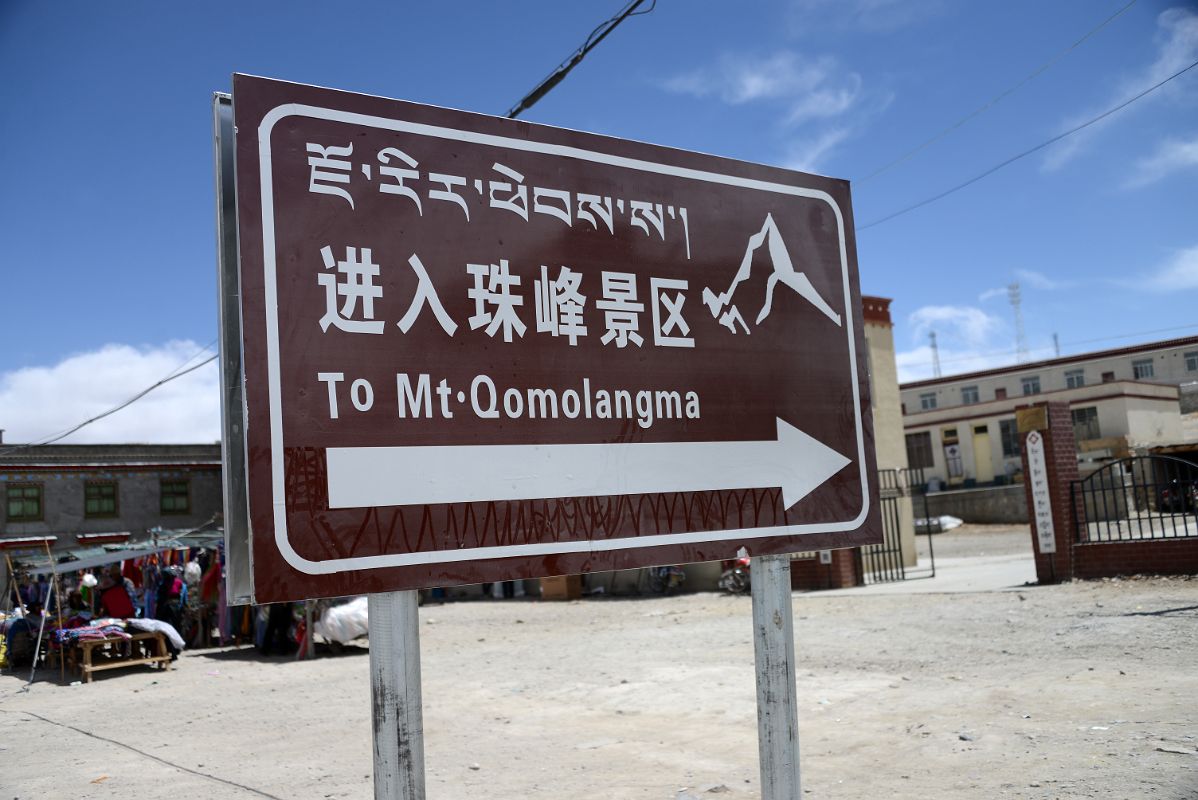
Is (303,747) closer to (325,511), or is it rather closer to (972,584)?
(325,511)

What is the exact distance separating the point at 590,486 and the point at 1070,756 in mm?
4650

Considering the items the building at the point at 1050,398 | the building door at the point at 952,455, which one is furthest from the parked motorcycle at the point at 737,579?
the building door at the point at 952,455

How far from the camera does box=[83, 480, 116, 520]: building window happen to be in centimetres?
3166

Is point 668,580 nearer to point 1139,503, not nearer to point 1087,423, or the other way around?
point 1139,503

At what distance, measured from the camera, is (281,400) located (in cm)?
202

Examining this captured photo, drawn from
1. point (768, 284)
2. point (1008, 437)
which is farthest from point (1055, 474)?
point (1008, 437)

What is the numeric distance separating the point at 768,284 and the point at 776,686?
126cm

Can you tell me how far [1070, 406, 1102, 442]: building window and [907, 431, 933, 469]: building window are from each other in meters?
7.23

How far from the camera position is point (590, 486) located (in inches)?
95.1

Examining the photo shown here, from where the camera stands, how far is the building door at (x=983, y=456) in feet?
137

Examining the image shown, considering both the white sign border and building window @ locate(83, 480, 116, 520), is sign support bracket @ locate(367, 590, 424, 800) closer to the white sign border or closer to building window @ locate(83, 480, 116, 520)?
the white sign border

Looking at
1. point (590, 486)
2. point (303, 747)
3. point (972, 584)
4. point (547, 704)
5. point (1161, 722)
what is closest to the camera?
point (590, 486)

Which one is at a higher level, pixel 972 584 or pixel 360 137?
pixel 360 137

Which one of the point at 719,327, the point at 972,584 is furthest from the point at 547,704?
the point at 972,584
